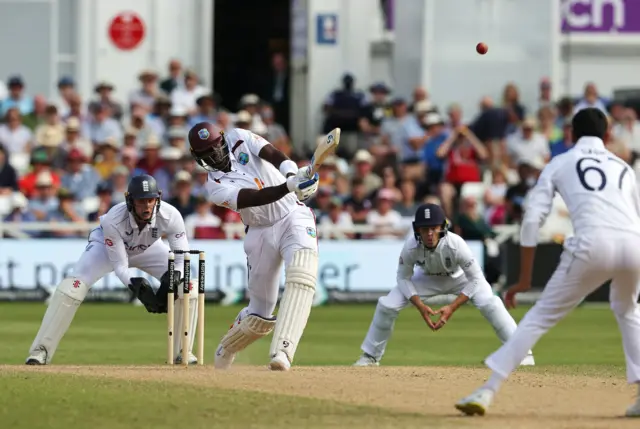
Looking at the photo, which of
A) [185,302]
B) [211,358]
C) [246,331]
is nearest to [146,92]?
[211,358]

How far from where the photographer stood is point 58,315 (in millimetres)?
12555

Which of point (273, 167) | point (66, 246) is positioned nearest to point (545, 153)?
point (66, 246)

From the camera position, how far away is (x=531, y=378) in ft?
36.9

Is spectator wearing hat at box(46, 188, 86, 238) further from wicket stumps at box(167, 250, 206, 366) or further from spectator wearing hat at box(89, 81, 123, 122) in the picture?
wicket stumps at box(167, 250, 206, 366)

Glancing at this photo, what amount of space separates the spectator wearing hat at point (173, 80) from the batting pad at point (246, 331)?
1198cm

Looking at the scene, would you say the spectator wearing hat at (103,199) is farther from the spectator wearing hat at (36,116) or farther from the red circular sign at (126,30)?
the red circular sign at (126,30)

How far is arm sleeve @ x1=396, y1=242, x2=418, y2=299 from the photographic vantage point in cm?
1337

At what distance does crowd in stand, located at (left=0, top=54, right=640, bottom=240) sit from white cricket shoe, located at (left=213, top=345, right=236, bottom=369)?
28.9 ft

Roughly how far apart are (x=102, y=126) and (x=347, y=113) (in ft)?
12.7

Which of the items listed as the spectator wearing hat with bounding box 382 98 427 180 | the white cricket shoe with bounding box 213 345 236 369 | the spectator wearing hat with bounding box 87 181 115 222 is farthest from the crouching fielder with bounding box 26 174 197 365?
the spectator wearing hat with bounding box 382 98 427 180

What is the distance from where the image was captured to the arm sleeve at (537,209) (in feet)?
28.8

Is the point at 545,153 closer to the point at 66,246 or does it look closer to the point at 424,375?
the point at 66,246

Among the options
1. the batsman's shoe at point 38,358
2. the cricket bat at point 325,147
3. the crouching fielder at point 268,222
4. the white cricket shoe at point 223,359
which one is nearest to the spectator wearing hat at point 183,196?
the batsman's shoe at point 38,358

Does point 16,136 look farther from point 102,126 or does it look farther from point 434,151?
point 434,151
